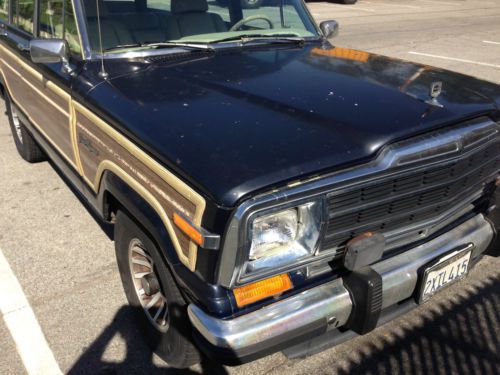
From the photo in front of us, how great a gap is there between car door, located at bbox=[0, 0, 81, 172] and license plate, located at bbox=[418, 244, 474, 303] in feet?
7.20

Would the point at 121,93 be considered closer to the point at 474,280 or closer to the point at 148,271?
the point at 148,271

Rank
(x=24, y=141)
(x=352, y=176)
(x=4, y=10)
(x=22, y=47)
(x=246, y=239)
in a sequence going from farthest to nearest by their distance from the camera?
1. (x=24, y=141)
2. (x=4, y=10)
3. (x=22, y=47)
4. (x=352, y=176)
5. (x=246, y=239)

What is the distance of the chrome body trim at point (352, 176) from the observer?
5.87ft

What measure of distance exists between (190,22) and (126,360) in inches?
85.5

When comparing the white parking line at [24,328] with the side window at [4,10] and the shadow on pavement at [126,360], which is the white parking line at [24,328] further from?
the side window at [4,10]

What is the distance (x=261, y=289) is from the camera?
1.94 m

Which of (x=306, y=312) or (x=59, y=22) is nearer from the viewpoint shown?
(x=306, y=312)

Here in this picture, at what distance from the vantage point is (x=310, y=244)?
6.53 ft

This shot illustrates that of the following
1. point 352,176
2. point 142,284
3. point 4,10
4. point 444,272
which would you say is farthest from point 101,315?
point 4,10

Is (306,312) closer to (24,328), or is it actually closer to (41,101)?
(24,328)

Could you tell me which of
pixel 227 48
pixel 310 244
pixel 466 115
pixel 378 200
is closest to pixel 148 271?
pixel 310 244

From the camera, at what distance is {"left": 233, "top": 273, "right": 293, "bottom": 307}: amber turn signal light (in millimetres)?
1903

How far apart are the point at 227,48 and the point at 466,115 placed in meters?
1.58

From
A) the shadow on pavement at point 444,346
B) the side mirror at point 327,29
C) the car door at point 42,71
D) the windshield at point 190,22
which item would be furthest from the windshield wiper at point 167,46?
the shadow on pavement at point 444,346
